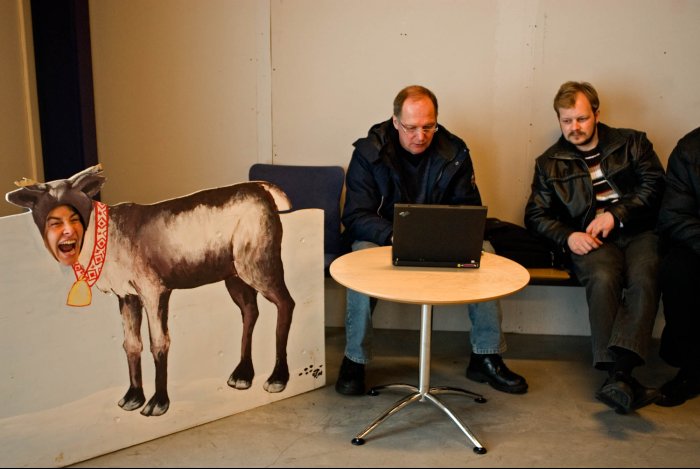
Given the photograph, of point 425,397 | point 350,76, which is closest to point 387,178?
point 350,76

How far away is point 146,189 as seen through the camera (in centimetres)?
366

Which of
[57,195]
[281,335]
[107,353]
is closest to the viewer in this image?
[57,195]

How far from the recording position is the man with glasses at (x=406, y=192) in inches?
112

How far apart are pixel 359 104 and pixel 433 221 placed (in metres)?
1.33

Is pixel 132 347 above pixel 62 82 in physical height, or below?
below

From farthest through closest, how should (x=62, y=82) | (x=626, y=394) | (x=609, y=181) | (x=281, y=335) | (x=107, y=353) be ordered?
(x=62, y=82)
(x=609, y=181)
(x=281, y=335)
(x=626, y=394)
(x=107, y=353)

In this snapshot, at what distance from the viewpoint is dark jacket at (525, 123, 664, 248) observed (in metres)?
3.06

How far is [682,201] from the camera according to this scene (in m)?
2.92

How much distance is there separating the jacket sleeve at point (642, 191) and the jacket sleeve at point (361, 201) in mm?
1067

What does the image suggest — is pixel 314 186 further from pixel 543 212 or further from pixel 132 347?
pixel 132 347

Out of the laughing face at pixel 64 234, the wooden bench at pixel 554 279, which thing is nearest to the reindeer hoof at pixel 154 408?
the laughing face at pixel 64 234

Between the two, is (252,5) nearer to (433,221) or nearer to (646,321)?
(433,221)

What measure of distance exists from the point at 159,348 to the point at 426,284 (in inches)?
39.2

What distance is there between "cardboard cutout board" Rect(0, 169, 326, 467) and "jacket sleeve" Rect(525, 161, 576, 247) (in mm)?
1087
